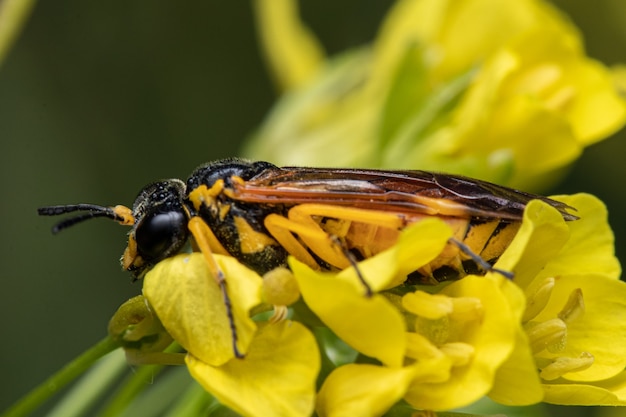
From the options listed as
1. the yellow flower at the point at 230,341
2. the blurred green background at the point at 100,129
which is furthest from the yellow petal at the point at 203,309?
the blurred green background at the point at 100,129

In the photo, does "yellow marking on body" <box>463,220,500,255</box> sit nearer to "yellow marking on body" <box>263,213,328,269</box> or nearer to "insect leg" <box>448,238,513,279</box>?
"insect leg" <box>448,238,513,279</box>

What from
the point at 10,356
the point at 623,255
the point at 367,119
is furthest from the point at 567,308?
the point at 10,356

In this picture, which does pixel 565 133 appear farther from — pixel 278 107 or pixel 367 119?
pixel 278 107

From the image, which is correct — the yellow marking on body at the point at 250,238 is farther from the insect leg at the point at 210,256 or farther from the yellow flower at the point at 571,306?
the yellow flower at the point at 571,306

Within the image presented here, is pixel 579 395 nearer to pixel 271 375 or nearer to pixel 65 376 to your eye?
pixel 271 375

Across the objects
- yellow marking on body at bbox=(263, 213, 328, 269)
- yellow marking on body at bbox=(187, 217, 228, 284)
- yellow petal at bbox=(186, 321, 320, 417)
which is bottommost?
yellow petal at bbox=(186, 321, 320, 417)

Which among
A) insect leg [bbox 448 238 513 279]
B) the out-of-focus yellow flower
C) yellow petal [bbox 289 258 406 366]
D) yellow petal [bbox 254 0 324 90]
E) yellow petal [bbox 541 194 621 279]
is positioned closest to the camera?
yellow petal [bbox 289 258 406 366]

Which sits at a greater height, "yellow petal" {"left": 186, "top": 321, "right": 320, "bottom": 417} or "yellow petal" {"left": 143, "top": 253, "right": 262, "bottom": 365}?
"yellow petal" {"left": 143, "top": 253, "right": 262, "bottom": 365}

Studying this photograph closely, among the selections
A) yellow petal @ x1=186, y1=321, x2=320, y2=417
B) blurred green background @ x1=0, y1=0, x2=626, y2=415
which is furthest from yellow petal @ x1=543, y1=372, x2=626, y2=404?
blurred green background @ x1=0, y1=0, x2=626, y2=415
